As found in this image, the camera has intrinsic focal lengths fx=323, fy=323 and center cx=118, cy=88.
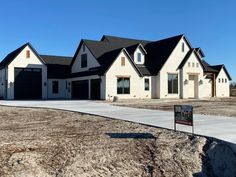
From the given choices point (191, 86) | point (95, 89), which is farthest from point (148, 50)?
point (95, 89)

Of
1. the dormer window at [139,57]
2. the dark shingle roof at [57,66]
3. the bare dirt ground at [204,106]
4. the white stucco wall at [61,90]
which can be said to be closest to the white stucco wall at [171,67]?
the dormer window at [139,57]

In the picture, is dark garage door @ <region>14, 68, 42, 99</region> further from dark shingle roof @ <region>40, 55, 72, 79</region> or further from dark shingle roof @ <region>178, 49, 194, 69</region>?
dark shingle roof @ <region>178, 49, 194, 69</region>

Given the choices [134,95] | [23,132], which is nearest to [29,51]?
[134,95]

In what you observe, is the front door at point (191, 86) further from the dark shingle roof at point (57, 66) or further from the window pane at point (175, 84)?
the dark shingle roof at point (57, 66)

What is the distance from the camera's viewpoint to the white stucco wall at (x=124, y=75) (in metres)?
35.0

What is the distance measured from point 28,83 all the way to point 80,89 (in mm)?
6311

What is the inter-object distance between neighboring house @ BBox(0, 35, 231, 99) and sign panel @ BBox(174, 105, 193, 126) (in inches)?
929

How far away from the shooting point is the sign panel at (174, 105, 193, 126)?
10658mm

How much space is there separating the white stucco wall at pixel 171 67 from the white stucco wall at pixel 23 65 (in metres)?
14.5

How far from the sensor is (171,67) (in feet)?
131

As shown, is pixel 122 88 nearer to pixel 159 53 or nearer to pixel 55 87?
pixel 159 53

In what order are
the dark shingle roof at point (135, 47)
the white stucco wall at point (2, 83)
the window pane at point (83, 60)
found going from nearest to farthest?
the dark shingle roof at point (135, 47) < the white stucco wall at point (2, 83) < the window pane at point (83, 60)

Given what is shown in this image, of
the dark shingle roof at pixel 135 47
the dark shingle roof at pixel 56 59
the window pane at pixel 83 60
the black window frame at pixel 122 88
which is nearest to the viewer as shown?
the black window frame at pixel 122 88

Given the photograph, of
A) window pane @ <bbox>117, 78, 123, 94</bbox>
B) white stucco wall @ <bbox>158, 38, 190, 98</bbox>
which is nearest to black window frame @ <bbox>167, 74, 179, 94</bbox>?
white stucco wall @ <bbox>158, 38, 190, 98</bbox>
